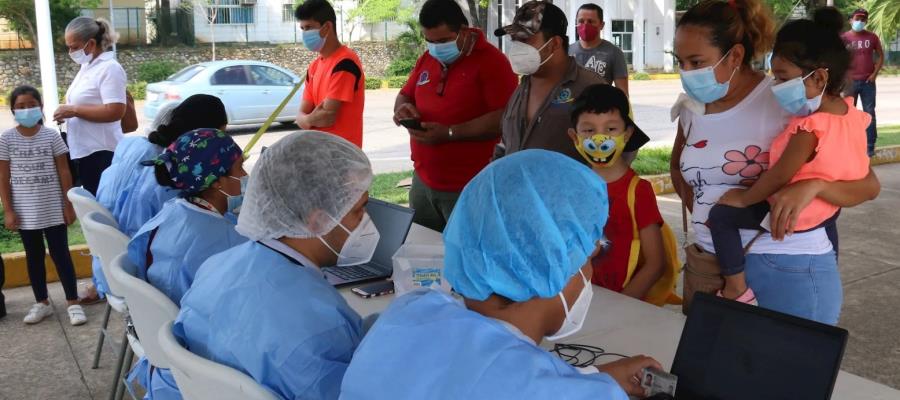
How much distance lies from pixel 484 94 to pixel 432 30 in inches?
14.8

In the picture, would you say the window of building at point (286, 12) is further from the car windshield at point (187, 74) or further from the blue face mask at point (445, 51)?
the blue face mask at point (445, 51)

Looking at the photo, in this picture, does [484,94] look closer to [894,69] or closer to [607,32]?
[607,32]

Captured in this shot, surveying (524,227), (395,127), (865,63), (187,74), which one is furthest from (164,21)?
(524,227)

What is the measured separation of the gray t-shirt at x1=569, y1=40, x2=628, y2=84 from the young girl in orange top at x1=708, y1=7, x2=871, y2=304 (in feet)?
12.5

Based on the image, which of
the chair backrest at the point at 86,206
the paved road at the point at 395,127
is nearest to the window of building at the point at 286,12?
the paved road at the point at 395,127

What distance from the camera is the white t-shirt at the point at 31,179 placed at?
13.7 feet

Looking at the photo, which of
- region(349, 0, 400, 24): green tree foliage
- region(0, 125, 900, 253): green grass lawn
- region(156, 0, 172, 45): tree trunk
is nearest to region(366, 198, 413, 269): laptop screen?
region(0, 125, 900, 253): green grass lawn

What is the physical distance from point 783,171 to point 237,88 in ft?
37.3

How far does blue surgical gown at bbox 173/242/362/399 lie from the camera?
1.53 m

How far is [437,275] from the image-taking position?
2.37m

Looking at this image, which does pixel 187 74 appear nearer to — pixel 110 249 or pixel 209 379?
pixel 110 249

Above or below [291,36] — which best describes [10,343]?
below

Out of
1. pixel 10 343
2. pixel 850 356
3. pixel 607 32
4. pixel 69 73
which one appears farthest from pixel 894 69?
pixel 10 343

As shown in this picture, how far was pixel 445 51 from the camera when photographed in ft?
11.9
